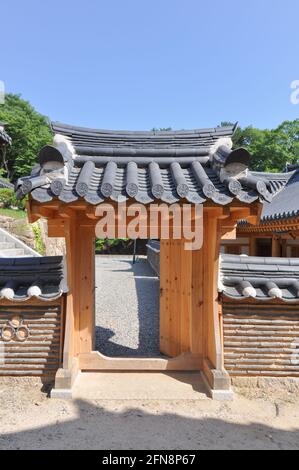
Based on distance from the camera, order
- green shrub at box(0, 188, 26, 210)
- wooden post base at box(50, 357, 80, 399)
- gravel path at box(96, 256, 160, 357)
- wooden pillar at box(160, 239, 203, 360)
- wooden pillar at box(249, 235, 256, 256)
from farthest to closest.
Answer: green shrub at box(0, 188, 26, 210)
wooden pillar at box(249, 235, 256, 256)
gravel path at box(96, 256, 160, 357)
wooden pillar at box(160, 239, 203, 360)
wooden post base at box(50, 357, 80, 399)

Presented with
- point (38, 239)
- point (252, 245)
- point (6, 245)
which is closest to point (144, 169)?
point (6, 245)

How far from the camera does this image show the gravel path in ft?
18.1

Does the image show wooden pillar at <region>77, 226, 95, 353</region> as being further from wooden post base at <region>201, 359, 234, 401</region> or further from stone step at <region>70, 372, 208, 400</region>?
wooden post base at <region>201, 359, 234, 401</region>

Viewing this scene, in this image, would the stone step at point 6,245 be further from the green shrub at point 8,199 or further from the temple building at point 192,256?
the temple building at point 192,256

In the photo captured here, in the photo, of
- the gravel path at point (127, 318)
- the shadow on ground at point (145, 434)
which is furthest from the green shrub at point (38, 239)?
the shadow on ground at point (145, 434)

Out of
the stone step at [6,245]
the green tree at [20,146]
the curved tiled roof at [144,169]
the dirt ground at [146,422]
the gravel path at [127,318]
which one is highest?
the green tree at [20,146]

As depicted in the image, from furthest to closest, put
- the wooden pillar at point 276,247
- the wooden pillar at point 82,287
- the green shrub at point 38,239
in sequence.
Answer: the green shrub at point 38,239 → the wooden pillar at point 276,247 → the wooden pillar at point 82,287

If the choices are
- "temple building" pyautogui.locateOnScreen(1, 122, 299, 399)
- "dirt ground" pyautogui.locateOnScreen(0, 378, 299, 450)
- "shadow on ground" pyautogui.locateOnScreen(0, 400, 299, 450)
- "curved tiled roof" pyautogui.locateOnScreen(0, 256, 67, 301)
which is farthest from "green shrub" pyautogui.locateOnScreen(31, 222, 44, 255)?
"shadow on ground" pyautogui.locateOnScreen(0, 400, 299, 450)

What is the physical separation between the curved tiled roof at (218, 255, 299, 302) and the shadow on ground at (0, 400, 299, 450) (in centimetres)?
131

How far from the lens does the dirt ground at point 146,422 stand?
2520 millimetres

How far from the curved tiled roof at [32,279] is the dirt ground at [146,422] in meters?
1.03

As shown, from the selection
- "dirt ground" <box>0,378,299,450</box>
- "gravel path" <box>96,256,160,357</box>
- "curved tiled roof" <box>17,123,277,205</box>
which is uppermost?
"curved tiled roof" <box>17,123,277,205</box>

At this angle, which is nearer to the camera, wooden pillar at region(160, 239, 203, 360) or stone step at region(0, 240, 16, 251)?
wooden pillar at region(160, 239, 203, 360)

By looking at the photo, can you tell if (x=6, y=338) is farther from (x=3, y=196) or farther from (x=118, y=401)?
(x=3, y=196)
